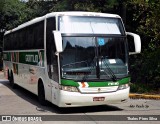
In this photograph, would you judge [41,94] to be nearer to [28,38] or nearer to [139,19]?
[28,38]

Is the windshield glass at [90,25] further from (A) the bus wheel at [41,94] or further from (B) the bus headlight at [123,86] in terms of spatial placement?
(A) the bus wheel at [41,94]

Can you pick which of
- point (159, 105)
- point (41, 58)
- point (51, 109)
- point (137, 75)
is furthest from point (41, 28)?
point (137, 75)

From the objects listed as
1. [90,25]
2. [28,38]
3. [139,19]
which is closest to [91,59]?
[90,25]

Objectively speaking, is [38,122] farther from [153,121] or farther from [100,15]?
[100,15]

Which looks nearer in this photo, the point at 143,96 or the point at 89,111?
the point at 89,111

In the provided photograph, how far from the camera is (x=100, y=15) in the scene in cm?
1147

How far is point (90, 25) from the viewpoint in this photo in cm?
1120

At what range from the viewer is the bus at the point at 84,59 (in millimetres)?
10453

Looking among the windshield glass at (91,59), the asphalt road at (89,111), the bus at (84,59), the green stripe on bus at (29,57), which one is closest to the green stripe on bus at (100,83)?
the bus at (84,59)

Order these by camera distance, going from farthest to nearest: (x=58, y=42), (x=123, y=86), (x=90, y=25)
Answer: (x=90, y=25) → (x=123, y=86) → (x=58, y=42)

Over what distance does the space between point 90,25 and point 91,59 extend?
1168 mm

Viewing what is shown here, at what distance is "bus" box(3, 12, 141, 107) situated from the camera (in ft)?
34.3

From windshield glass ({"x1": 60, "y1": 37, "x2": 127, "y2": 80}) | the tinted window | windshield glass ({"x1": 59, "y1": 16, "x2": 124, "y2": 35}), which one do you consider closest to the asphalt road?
windshield glass ({"x1": 60, "y1": 37, "x2": 127, "y2": 80})

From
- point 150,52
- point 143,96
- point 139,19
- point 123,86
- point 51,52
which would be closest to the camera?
point 123,86
